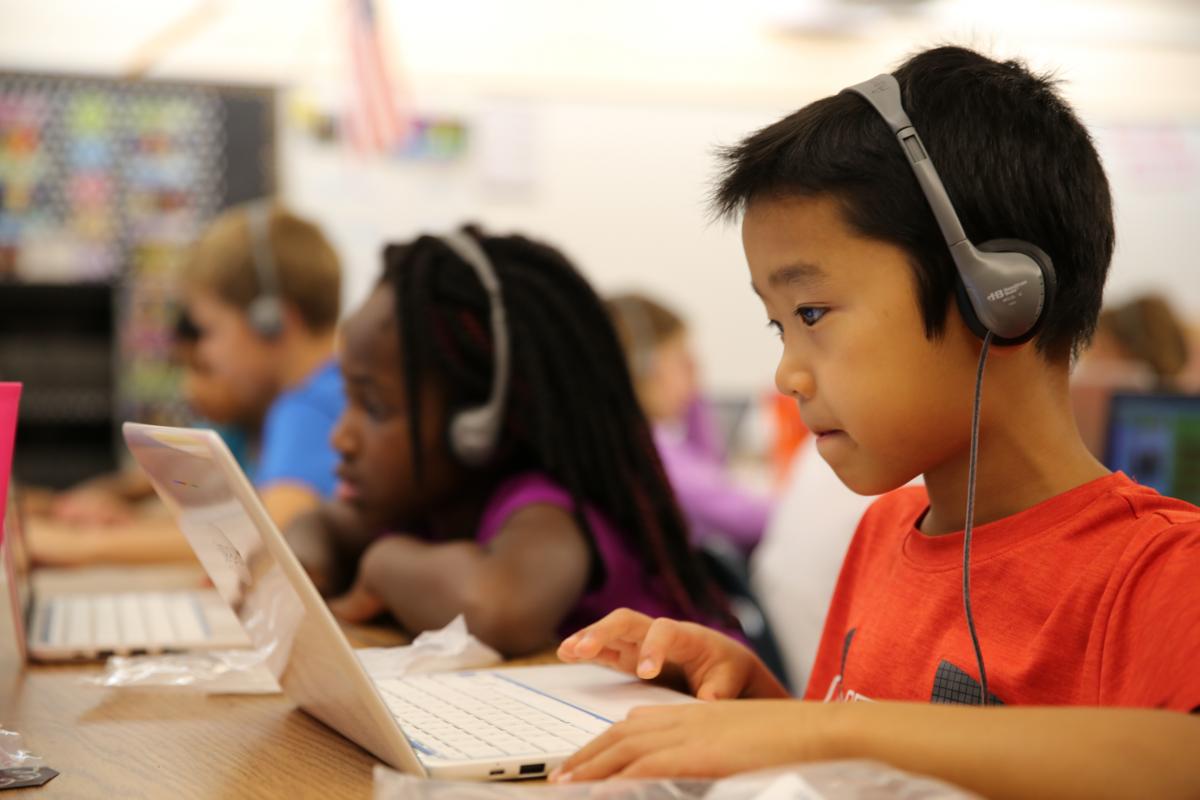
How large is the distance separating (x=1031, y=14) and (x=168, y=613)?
4173 millimetres

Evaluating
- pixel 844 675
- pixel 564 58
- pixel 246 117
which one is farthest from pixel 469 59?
pixel 844 675

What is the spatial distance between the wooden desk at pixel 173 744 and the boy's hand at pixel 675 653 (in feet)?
0.49

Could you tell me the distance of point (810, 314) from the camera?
0.75 m

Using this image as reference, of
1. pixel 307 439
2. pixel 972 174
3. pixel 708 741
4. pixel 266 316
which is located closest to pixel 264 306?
pixel 266 316

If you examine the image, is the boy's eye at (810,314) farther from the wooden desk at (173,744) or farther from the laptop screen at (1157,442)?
the laptop screen at (1157,442)

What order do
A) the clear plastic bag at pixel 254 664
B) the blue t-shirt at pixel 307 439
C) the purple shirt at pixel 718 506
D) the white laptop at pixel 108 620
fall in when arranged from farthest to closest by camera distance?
1. the purple shirt at pixel 718 506
2. the blue t-shirt at pixel 307 439
3. the white laptop at pixel 108 620
4. the clear plastic bag at pixel 254 664

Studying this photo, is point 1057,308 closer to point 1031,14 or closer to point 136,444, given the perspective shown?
point 136,444

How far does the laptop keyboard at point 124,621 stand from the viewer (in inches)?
43.3

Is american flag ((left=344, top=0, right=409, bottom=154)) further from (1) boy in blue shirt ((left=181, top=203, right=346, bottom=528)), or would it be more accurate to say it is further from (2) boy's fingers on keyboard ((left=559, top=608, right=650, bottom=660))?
(2) boy's fingers on keyboard ((left=559, top=608, right=650, bottom=660))

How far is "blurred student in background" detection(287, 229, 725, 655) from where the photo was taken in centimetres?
115

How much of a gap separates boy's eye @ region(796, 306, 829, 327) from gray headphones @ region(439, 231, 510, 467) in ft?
1.63

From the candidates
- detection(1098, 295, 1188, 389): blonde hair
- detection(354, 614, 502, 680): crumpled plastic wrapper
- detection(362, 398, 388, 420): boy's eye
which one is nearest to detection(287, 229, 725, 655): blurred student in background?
detection(362, 398, 388, 420): boy's eye

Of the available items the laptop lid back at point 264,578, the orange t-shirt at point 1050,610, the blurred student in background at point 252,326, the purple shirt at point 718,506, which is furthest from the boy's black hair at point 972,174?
the purple shirt at point 718,506

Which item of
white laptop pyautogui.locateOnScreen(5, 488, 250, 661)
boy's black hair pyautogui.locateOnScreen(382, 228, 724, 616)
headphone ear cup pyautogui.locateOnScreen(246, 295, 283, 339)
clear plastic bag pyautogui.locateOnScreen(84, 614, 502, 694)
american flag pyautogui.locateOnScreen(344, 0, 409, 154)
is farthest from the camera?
american flag pyautogui.locateOnScreen(344, 0, 409, 154)
